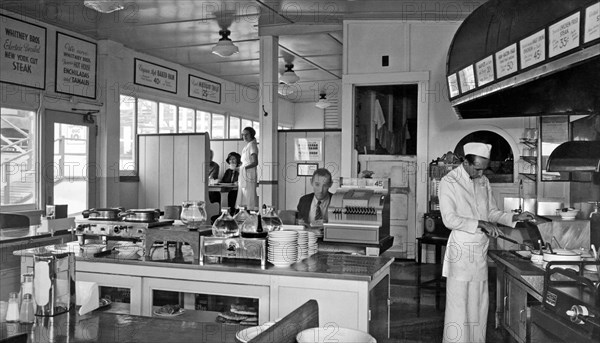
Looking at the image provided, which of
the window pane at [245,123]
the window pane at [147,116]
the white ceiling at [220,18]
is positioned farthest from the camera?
the window pane at [245,123]

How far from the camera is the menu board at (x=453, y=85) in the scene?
3.76 metres

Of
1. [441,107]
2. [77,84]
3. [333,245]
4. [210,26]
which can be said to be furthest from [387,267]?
[77,84]

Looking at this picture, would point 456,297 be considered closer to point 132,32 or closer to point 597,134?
point 597,134

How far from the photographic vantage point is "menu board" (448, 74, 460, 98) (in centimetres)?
376

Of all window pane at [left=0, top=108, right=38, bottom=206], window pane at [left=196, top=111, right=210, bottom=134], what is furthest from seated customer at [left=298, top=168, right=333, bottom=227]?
window pane at [left=196, top=111, right=210, bottom=134]

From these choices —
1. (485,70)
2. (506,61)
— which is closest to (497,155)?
(485,70)

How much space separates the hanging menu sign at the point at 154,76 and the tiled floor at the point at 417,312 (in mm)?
6112

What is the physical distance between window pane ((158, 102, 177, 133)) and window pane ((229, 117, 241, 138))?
2.70 m

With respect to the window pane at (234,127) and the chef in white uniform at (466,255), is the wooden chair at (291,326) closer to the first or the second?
the chef in white uniform at (466,255)

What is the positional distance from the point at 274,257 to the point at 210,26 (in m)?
6.25

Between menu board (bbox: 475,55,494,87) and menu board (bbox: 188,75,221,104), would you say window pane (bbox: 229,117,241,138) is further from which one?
menu board (bbox: 475,55,494,87)

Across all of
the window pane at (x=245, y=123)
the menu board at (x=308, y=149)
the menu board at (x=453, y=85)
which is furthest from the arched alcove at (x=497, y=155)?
the window pane at (x=245, y=123)

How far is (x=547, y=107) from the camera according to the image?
12.4 ft

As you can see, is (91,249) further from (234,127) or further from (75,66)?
(234,127)
